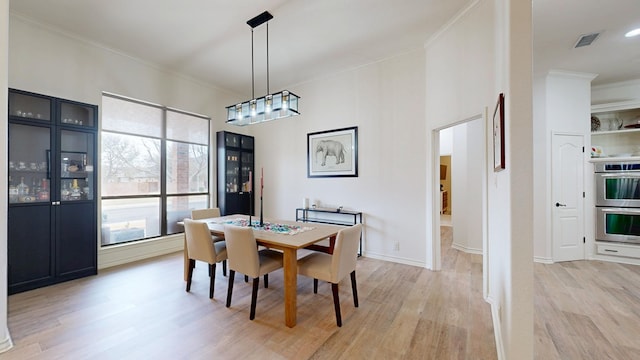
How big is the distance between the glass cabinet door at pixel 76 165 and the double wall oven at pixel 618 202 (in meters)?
7.58

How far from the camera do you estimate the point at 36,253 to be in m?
2.91

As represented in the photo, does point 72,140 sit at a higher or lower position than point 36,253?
higher

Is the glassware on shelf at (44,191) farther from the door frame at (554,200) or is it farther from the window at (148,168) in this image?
the door frame at (554,200)

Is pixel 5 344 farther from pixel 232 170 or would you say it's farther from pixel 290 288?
pixel 232 170

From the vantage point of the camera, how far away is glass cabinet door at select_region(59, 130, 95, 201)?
3.17 m

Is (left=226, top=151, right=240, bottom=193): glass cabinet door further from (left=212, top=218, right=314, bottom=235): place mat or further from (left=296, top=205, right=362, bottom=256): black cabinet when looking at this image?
(left=212, top=218, right=314, bottom=235): place mat

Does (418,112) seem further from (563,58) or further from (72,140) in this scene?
(72,140)

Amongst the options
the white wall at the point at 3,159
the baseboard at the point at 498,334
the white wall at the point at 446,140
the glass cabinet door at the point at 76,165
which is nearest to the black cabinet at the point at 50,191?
the glass cabinet door at the point at 76,165

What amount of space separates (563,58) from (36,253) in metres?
7.21

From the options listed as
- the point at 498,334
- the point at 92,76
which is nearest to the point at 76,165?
the point at 92,76

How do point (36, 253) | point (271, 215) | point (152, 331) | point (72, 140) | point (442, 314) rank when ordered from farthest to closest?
point (271, 215), point (72, 140), point (36, 253), point (442, 314), point (152, 331)

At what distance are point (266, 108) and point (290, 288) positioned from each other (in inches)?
78.5

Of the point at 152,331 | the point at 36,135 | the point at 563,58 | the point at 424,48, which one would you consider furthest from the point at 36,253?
the point at 563,58

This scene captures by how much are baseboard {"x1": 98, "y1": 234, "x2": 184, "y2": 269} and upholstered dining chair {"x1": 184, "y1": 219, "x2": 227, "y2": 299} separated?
5.51 feet
